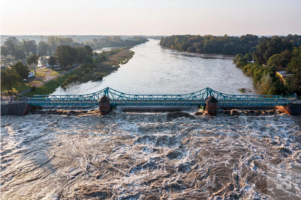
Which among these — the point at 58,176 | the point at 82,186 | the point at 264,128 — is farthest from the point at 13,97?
the point at 264,128

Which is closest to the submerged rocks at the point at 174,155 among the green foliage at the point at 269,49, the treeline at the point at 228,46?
the green foliage at the point at 269,49

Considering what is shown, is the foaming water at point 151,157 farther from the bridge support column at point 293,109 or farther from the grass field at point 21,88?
the grass field at point 21,88

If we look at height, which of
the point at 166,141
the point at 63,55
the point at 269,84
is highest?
the point at 63,55

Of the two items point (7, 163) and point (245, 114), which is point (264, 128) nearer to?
point (245, 114)

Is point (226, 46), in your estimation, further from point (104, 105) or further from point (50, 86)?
point (104, 105)

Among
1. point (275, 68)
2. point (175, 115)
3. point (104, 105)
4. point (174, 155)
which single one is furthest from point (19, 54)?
point (275, 68)

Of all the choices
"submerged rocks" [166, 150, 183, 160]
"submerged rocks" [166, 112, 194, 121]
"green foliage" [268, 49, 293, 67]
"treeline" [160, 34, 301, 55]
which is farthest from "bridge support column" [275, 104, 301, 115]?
"treeline" [160, 34, 301, 55]

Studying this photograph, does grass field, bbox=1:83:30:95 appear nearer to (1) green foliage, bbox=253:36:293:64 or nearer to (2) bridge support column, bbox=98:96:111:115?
(2) bridge support column, bbox=98:96:111:115
